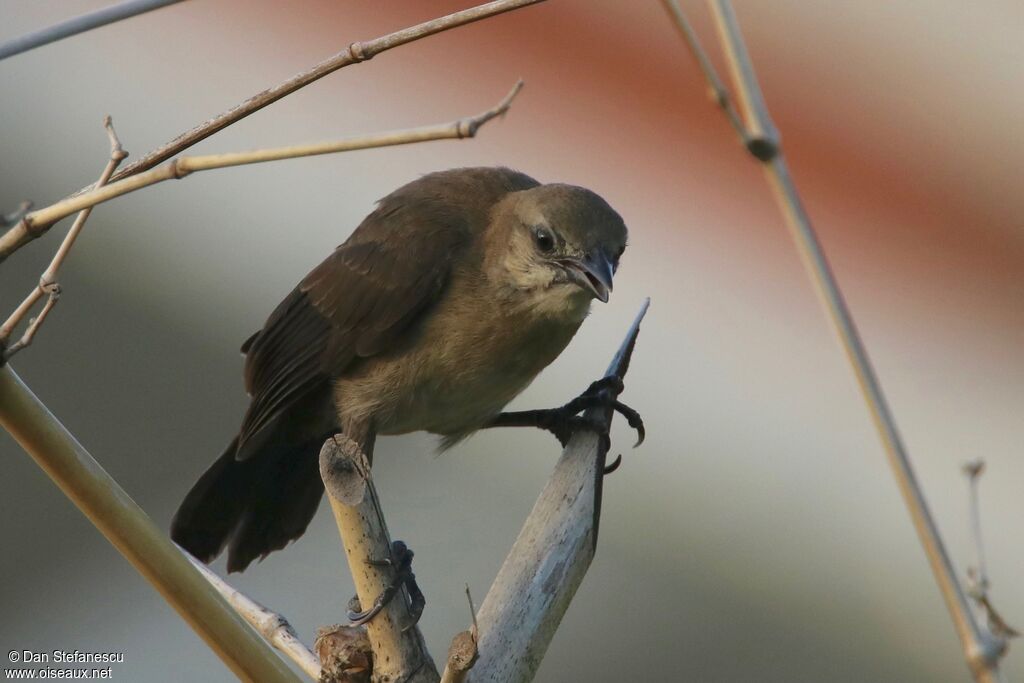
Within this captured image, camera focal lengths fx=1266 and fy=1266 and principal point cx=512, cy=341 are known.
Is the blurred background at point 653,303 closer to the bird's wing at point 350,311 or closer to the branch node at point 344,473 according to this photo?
the bird's wing at point 350,311

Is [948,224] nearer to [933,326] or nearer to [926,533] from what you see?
[933,326]

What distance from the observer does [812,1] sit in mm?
5277

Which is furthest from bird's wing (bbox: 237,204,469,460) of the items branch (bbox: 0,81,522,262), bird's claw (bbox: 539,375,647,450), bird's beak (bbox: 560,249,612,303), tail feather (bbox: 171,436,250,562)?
branch (bbox: 0,81,522,262)

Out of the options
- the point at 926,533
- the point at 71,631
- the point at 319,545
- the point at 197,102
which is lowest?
the point at 71,631

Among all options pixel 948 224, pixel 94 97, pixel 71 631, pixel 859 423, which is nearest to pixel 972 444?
pixel 859 423

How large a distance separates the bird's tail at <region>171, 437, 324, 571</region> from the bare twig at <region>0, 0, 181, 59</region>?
1886 millimetres

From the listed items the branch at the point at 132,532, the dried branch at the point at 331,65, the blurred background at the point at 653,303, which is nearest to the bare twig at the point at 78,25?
the dried branch at the point at 331,65

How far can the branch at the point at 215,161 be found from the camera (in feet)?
4.01

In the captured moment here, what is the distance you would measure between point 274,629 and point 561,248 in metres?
1.33

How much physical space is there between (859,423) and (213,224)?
3.00m

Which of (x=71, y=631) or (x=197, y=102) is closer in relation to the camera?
(x=71, y=631)

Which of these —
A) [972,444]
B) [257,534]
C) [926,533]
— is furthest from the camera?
[972,444]

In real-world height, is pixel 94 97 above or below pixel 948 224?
below

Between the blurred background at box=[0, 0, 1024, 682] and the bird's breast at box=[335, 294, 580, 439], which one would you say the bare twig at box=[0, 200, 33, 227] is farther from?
the blurred background at box=[0, 0, 1024, 682]
